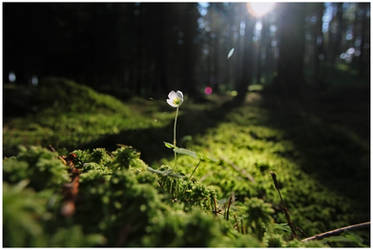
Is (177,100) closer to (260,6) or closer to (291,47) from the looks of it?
(291,47)

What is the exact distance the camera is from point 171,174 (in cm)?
117

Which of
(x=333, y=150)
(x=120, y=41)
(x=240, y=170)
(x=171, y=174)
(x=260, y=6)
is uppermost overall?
(x=260, y=6)

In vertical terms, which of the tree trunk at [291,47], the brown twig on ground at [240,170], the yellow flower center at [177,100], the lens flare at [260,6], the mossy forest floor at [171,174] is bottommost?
the brown twig on ground at [240,170]

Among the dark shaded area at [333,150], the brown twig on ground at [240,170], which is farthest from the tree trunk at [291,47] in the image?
the brown twig on ground at [240,170]

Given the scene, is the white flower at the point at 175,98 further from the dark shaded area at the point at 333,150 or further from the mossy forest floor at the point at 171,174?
the dark shaded area at the point at 333,150

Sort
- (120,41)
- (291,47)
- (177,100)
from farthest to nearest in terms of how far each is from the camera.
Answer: (120,41) → (291,47) → (177,100)

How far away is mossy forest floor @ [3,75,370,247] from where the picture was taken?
0.72 m

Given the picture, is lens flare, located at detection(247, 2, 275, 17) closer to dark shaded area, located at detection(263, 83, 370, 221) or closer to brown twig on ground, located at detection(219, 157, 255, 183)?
dark shaded area, located at detection(263, 83, 370, 221)

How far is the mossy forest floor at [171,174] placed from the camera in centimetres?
72

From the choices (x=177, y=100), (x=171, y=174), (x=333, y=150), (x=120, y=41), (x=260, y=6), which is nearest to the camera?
(x=171, y=174)

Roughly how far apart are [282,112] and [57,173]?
319 inches

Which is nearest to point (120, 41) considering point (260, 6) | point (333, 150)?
point (260, 6)

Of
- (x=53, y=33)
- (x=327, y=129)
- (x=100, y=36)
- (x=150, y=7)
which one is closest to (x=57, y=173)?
(x=327, y=129)

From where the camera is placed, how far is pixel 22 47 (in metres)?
14.5
